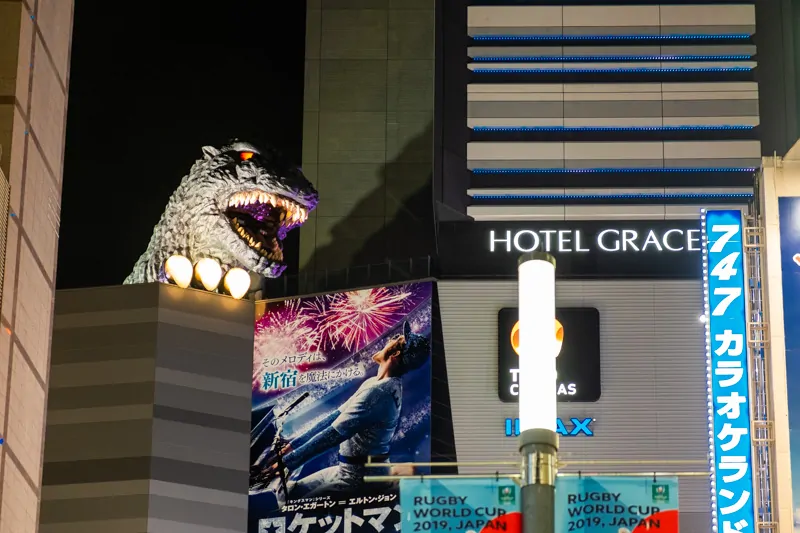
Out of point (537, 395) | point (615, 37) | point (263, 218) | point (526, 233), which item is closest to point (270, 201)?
point (263, 218)

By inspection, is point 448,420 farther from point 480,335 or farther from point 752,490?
point 752,490

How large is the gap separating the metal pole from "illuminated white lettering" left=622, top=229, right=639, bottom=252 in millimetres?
27722

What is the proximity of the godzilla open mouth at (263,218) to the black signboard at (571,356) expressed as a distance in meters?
9.30

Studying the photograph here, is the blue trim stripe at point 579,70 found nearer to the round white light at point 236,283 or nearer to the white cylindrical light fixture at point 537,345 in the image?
the round white light at point 236,283

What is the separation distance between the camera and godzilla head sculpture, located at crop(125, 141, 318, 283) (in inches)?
1009

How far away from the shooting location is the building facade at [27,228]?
42.8ft

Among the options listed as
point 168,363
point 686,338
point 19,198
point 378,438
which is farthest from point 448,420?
point 19,198

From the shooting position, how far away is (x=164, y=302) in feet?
80.4

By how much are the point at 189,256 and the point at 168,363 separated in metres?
2.14

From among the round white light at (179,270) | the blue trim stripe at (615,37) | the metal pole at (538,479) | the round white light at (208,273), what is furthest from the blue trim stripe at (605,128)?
the metal pole at (538,479)

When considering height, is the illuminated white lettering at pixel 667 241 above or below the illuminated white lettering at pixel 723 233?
above

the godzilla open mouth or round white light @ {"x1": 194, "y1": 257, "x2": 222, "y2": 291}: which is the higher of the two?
the godzilla open mouth

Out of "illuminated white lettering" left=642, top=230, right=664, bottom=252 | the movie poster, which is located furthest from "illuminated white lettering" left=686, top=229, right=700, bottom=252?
the movie poster

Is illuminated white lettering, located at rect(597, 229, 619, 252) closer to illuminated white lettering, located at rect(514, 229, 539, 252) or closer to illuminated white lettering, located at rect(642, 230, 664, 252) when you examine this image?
illuminated white lettering, located at rect(642, 230, 664, 252)
